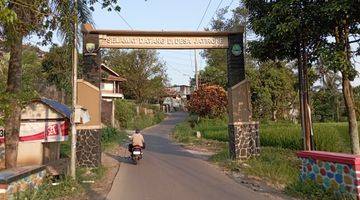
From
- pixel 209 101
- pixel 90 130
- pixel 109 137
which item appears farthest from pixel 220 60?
pixel 90 130

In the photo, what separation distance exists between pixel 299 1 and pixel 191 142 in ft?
47.3

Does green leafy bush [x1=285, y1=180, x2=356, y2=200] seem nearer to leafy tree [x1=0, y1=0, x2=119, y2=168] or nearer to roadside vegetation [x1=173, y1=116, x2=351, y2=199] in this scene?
roadside vegetation [x1=173, y1=116, x2=351, y2=199]

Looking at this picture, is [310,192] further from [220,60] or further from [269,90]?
[220,60]

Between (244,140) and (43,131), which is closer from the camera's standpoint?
(43,131)

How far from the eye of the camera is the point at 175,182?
12.4 metres

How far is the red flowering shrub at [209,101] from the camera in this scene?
37406 mm

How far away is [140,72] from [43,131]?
137ft

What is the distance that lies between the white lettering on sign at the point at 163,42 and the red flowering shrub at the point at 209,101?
20.4 m

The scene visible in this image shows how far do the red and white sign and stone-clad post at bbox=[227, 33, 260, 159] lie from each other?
6.34 m

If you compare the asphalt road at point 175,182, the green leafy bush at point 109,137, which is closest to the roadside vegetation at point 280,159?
the asphalt road at point 175,182

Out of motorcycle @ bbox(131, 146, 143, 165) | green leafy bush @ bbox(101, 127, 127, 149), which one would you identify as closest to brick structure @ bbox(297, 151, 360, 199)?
motorcycle @ bbox(131, 146, 143, 165)

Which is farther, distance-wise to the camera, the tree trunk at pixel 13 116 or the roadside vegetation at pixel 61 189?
the tree trunk at pixel 13 116

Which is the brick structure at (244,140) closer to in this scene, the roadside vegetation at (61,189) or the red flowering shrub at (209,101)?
the roadside vegetation at (61,189)

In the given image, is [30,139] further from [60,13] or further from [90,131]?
[60,13]
